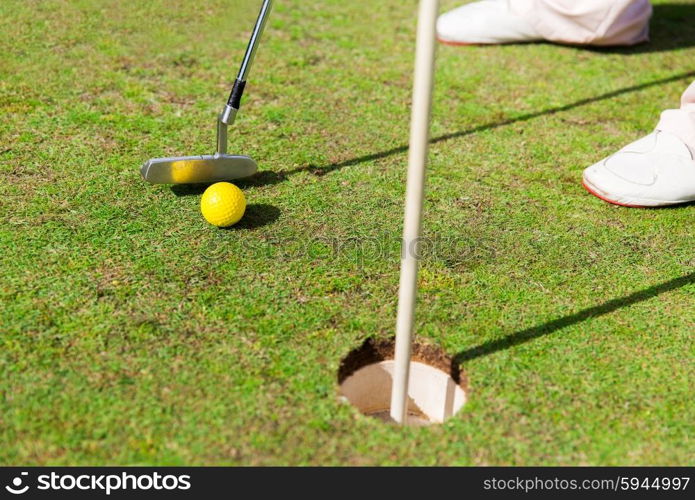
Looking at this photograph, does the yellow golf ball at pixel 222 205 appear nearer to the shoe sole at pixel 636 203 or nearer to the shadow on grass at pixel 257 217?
the shadow on grass at pixel 257 217

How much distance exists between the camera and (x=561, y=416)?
2490mm

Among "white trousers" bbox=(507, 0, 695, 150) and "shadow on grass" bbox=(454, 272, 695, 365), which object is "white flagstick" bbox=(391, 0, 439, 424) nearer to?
"shadow on grass" bbox=(454, 272, 695, 365)

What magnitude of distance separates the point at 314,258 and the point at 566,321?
0.98 metres

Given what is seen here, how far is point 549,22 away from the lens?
17.2ft

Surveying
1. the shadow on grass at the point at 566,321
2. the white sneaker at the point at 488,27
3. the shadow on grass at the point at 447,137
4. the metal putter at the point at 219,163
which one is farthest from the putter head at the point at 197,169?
the white sneaker at the point at 488,27

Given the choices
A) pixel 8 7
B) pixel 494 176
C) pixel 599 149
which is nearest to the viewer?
pixel 494 176

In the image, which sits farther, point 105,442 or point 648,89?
point 648,89

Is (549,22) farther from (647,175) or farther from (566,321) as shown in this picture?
(566,321)

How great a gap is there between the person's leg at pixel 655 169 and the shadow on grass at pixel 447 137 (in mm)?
686

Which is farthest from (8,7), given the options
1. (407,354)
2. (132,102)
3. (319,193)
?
(407,354)

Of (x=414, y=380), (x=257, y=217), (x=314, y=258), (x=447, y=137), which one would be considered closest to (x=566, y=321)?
(x=414, y=380)

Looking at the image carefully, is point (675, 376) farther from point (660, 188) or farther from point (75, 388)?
point (75, 388)

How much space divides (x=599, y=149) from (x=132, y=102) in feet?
8.13

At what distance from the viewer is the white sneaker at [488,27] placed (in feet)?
17.3
